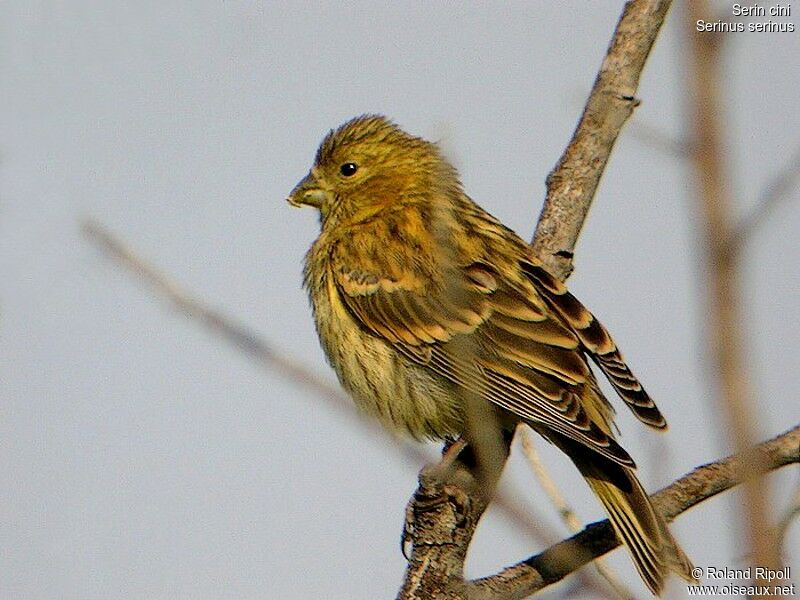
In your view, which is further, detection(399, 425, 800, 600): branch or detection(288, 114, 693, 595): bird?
detection(288, 114, 693, 595): bird

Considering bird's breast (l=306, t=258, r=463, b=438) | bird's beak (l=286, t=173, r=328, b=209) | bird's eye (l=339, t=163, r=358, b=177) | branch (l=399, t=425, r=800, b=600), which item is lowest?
branch (l=399, t=425, r=800, b=600)

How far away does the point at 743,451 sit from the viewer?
114 cm

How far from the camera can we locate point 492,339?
15.7 feet

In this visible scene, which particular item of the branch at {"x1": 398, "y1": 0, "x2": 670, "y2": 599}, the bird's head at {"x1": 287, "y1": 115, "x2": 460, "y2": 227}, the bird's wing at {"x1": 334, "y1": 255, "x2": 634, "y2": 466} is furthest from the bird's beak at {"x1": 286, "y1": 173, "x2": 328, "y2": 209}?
the branch at {"x1": 398, "y1": 0, "x2": 670, "y2": 599}

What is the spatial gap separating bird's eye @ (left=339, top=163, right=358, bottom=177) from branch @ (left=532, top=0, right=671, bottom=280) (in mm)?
1182

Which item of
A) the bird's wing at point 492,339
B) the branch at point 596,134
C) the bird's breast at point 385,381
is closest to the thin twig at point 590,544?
the bird's wing at point 492,339

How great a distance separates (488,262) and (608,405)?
0.83m

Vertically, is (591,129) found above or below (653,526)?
above

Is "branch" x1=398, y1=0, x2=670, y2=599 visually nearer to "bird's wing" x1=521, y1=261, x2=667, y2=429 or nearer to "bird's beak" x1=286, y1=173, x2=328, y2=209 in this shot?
Result: "bird's wing" x1=521, y1=261, x2=667, y2=429

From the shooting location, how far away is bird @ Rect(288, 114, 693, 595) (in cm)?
430

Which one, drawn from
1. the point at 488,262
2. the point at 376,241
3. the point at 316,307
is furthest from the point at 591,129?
the point at 316,307

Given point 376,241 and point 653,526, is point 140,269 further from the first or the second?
point 376,241

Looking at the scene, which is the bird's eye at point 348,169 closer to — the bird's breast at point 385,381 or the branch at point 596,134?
the bird's breast at point 385,381

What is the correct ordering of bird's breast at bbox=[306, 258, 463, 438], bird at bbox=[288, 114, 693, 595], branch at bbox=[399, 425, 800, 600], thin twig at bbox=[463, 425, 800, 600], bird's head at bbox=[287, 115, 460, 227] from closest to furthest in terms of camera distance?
1. thin twig at bbox=[463, 425, 800, 600]
2. branch at bbox=[399, 425, 800, 600]
3. bird at bbox=[288, 114, 693, 595]
4. bird's breast at bbox=[306, 258, 463, 438]
5. bird's head at bbox=[287, 115, 460, 227]
